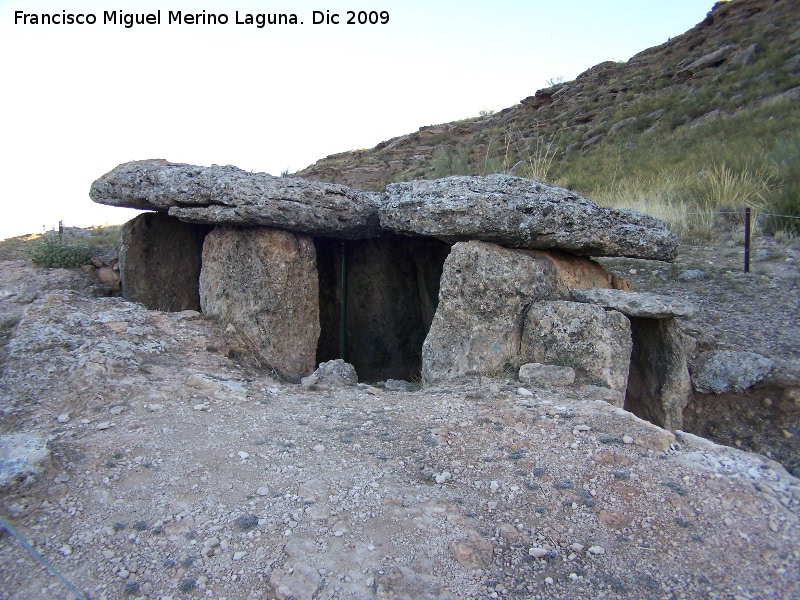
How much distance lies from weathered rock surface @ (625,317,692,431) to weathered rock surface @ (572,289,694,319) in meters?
0.34

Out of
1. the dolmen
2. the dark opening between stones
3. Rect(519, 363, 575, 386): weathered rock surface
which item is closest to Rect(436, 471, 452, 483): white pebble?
Rect(519, 363, 575, 386): weathered rock surface

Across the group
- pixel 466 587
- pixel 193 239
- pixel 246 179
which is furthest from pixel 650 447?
pixel 193 239

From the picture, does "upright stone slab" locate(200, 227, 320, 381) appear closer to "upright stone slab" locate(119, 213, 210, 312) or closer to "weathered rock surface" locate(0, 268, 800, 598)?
"upright stone slab" locate(119, 213, 210, 312)

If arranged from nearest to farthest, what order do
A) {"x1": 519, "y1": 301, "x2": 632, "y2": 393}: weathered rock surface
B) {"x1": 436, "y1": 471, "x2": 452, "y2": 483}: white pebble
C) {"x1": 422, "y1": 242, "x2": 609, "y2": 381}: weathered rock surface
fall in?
1. {"x1": 436, "y1": 471, "x2": 452, "y2": 483}: white pebble
2. {"x1": 519, "y1": 301, "x2": 632, "y2": 393}: weathered rock surface
3. {"x1": 422, "y1": 242, "x2": 609, "y2": 381}: weathered rock surface

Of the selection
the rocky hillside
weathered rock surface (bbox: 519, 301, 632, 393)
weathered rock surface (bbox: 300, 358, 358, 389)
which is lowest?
weathered rock surface (bbox: 300, 358, 358, 389)

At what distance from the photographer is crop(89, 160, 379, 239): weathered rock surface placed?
5.60 m

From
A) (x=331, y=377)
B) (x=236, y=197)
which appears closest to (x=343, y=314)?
(x=331, y=377)

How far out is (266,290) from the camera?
5867 millimetres

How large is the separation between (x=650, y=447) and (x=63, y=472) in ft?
9.86

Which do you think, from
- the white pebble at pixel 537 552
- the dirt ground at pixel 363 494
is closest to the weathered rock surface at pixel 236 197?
the dirt ground at pixel 363 494

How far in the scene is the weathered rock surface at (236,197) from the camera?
560 cm

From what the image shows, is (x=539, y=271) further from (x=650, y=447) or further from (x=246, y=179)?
(x=246, y=179)

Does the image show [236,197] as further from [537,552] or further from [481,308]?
[537,552]

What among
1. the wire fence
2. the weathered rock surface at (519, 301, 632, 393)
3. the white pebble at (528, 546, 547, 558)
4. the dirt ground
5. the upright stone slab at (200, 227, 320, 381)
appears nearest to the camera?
the wire fence
